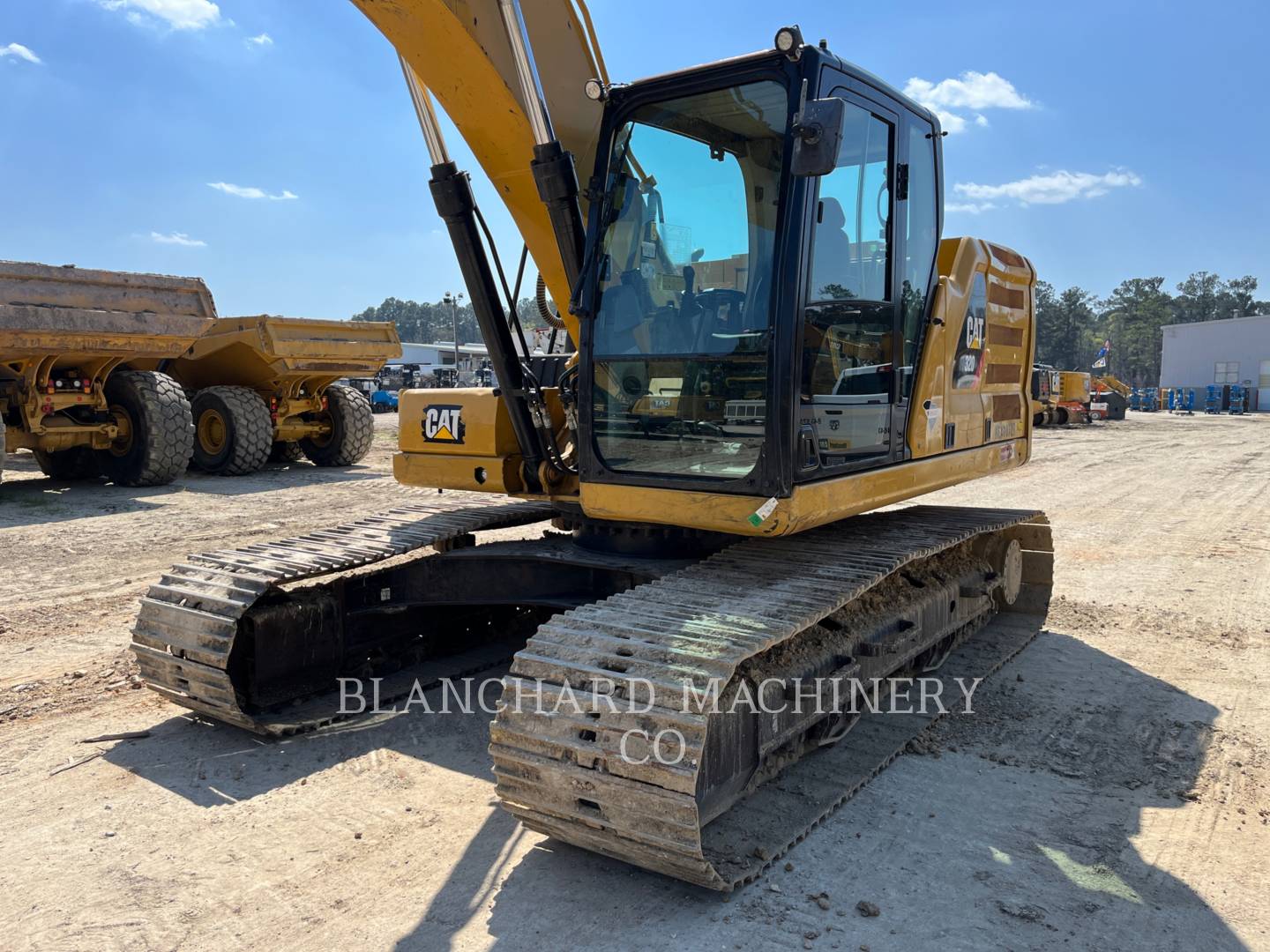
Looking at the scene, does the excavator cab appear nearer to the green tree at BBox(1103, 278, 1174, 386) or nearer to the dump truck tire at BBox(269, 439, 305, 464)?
the dump truck tire at BBox(269, 439, 305, 464)

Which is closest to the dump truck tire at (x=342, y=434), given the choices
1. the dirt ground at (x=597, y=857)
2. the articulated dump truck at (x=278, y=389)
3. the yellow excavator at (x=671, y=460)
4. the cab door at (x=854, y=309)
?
the articulated dump truck at (x=278, y=389)

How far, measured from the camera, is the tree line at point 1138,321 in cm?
9800

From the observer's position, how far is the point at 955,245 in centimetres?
507

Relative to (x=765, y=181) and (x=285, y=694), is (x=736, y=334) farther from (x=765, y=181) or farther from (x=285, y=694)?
(x=285, y=694)

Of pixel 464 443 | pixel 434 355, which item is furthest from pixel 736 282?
pixel 434 355

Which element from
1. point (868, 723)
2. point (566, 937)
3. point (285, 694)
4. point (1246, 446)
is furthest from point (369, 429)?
point (1246, 446)

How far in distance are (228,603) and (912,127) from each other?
12.1ft

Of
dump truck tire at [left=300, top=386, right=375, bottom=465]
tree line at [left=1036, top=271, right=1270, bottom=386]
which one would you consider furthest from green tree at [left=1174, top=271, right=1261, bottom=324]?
dump truck tire at [left=300, top=386, right=375, bottom=465]

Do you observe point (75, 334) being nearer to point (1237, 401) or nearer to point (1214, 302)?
point (1237, 401)

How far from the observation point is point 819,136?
11.0 ft

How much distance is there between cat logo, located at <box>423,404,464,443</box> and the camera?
5.06m

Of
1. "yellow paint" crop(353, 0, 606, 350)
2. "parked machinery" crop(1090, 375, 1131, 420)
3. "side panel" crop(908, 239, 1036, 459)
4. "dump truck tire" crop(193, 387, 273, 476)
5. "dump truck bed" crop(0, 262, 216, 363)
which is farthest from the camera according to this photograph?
"parked machinery" crop(1090, 375, 1131, 420)

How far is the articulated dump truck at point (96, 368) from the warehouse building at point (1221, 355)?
51.0 m

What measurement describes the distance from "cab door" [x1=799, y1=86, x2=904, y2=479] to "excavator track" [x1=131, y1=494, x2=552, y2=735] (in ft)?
6.92
